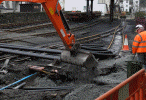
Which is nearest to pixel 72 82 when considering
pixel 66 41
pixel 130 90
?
pixel 66 41

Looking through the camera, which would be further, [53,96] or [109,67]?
[109,67]

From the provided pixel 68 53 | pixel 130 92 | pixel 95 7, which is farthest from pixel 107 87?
pixel 95 7

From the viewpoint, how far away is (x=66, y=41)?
662cm

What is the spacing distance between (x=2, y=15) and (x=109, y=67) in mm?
16574

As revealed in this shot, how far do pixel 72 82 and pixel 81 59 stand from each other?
0.81 meters

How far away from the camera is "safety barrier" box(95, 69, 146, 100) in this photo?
8.83ft

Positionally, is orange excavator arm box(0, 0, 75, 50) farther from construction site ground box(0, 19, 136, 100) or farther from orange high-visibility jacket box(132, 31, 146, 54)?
orange high-visibility jacket box(132, 31, 146, 54)

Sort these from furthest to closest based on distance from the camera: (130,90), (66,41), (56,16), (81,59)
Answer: (66,41) → (81,59) → (56,16) → (130,90)

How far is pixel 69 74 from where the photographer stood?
661 centimetres

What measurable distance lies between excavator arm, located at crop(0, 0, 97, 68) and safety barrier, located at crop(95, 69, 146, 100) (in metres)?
2.73

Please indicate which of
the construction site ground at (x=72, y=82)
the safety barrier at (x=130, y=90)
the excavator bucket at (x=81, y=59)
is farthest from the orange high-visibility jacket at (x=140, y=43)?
the safety barrier at (x=130, y=90)

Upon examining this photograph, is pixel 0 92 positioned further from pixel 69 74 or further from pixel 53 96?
pixel 69 74

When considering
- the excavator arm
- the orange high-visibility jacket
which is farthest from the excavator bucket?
the orange high-visibility jacket

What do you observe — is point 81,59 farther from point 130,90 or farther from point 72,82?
point 130,90
